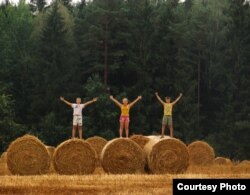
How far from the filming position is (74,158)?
69.7ft

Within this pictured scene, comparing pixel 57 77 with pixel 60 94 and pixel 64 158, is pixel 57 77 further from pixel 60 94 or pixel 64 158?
pixel 64 158

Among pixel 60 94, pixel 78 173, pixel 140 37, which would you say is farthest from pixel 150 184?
pixel 140 37

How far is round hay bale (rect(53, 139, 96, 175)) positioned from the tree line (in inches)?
954

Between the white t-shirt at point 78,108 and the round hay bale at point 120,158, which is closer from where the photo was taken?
the round hay bale at point 120,158

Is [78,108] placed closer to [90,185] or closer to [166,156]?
[166,156]

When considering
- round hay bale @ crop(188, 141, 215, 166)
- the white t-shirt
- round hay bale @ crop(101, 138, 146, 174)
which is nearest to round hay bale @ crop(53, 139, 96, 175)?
round hay bale @ crop(101, 138, 146, 174)

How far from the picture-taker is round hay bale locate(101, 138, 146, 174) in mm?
21188

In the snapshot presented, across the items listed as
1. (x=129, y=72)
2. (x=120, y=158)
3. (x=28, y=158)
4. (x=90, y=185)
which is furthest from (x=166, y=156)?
(x=129, y=72)

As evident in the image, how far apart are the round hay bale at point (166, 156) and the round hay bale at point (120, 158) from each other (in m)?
0.49

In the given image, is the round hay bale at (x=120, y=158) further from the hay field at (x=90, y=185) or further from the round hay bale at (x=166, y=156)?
the hay field at (x=90, y=185)

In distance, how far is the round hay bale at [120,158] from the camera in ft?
69.5

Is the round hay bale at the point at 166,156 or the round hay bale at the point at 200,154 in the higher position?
the round hay bale at the point at 166,156

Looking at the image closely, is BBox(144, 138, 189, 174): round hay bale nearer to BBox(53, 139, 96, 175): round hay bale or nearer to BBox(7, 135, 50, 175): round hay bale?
BBox(53, 139, 96, 175): round hay bale

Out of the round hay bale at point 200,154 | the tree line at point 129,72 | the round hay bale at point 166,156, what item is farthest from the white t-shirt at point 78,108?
the tree line at point 129,72
